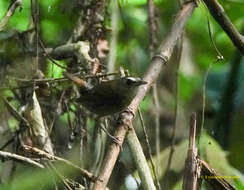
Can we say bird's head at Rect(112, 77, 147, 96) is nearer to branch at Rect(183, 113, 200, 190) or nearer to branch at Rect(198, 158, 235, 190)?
branch at Rect(198, 158, 235, 190)

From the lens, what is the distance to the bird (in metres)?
3.16

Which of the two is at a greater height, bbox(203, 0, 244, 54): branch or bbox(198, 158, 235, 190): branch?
bbox(203, 0, 244, 54): branch

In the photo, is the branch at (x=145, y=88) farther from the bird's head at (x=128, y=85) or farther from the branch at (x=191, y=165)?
the branch at (x=191, y=165)

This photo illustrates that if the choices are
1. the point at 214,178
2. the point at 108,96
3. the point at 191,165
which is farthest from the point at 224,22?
the point at 191,165

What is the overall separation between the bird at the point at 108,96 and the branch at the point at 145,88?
0.12 meters

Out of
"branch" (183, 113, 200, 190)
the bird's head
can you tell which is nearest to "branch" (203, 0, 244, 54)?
the bird's head

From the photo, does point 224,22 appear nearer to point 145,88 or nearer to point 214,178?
point 145,88

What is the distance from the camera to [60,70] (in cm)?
358

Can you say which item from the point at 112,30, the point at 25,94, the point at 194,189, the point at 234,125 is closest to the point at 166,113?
the point at 234,125

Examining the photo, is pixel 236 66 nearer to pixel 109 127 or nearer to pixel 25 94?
pixel 109 127

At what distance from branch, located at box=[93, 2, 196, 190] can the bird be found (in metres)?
0.12

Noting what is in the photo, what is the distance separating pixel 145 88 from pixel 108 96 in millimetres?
400

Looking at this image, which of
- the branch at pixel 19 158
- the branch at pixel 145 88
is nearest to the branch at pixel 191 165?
the branch at pixel 145 88

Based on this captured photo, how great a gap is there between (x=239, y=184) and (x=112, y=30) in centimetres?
127
